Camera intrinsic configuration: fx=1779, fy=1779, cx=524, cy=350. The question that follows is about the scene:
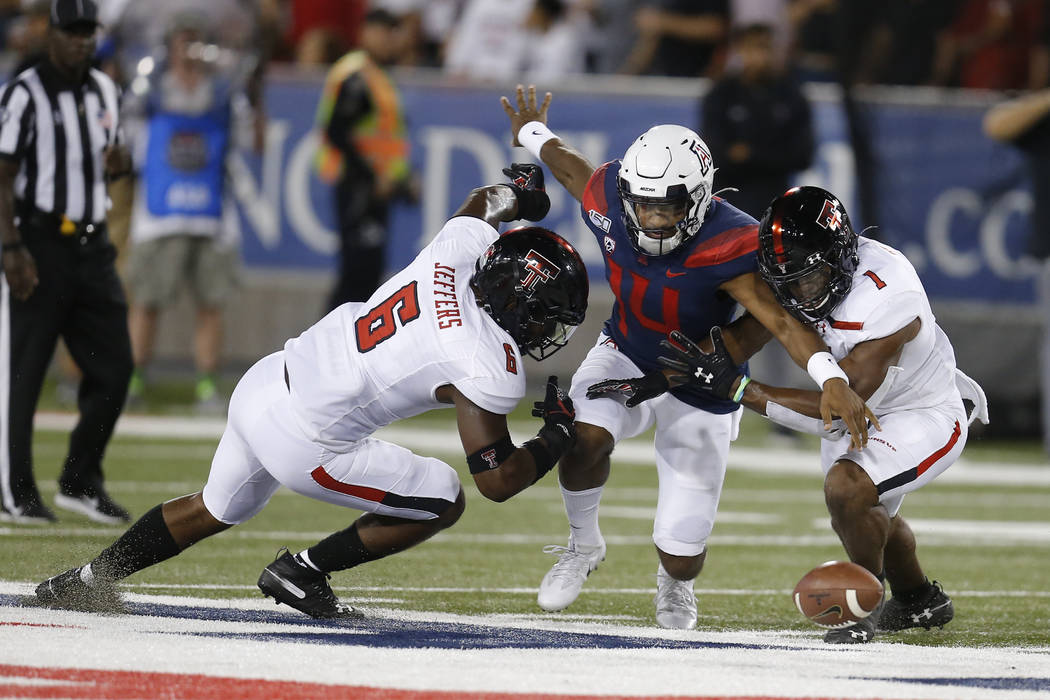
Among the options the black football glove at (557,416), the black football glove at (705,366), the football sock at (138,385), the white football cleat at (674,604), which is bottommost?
the football sock at (138,385)

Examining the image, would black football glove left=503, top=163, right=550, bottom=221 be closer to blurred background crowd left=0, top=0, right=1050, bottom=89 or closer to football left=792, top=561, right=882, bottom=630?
football left=792, top=561, right=882, bottom=630

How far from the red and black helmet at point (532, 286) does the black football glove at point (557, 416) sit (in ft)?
0.54

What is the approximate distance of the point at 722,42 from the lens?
44.3 ft

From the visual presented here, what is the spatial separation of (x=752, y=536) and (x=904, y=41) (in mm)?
6166

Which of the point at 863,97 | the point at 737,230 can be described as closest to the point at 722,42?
the point at 863,97

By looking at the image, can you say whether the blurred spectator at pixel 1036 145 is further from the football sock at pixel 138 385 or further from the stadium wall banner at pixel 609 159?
the football sock at pixel 138 385

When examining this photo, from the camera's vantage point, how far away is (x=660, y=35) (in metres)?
13.6

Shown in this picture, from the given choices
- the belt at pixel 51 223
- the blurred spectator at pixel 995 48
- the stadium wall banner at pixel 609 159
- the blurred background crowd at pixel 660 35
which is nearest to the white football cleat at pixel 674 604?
the belt at pixel 51 223

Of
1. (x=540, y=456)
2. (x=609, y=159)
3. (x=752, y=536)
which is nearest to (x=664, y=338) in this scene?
(x=540, y=456)

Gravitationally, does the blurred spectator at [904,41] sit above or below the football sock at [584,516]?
above

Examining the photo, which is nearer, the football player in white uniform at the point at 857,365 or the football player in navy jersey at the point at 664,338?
the football player in white uniform at the point at 857,365

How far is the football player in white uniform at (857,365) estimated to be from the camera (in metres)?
5.30

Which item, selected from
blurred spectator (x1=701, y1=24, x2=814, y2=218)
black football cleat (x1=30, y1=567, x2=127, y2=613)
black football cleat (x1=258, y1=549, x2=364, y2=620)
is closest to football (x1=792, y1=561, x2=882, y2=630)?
black football cleat (x1=258, y1=549, x2=364, y2=620)

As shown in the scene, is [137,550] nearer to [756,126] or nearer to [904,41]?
[756,126]
